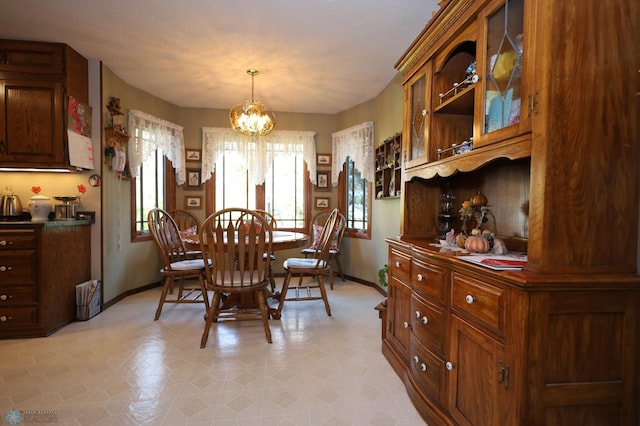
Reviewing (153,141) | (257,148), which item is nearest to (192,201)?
(153,141)

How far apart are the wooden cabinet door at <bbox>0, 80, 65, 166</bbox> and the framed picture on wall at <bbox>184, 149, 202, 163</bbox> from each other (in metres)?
1.80

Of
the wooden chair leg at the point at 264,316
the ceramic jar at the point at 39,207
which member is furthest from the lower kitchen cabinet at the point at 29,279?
the wooden chair leg at the point at 264,316

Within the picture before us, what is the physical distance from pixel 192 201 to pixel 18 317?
240 cm

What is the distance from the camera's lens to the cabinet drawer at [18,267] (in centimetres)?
252

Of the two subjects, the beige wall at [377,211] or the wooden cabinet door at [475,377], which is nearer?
the wooden cabinet door at [475,377]

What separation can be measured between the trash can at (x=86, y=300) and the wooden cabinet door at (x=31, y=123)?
1196 mm

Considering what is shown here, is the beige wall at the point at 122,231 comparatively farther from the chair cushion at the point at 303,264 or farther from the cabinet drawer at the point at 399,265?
A: the cabinet drawer at the point at 399,265

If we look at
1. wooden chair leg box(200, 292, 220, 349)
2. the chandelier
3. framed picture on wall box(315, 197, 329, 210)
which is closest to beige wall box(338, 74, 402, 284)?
framed picture on wall box(315, 197, 329, 210)

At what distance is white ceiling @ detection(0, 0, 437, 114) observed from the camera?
2289 millimetres

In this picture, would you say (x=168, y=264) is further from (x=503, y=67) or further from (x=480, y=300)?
(x=503, y=67)

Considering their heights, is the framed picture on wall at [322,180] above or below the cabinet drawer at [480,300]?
above

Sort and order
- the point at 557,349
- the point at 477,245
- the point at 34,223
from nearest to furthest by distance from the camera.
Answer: the point at 557,349 < the point at 477,245 < the point at 34,223

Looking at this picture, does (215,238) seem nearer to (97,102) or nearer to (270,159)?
(97,102)

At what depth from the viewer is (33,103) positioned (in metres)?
2.79
